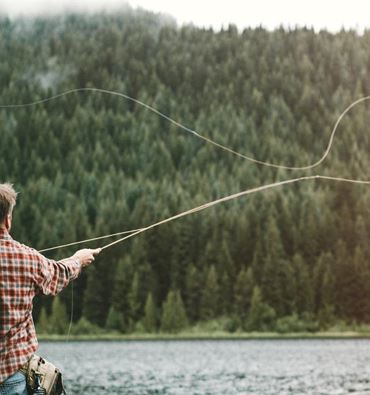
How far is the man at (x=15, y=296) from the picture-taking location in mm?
3156

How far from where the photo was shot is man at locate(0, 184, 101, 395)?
3156mm

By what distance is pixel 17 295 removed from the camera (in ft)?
10.5

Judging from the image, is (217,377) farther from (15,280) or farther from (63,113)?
(63,113)

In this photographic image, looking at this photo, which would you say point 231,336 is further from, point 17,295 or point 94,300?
point 17,295

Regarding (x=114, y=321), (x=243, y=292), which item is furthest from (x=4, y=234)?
(x=243, y=292)

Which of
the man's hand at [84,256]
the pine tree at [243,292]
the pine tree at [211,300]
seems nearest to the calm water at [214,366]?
the pine tree at [211,300]

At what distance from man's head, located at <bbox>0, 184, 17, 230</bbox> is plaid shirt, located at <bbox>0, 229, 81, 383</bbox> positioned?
4cm

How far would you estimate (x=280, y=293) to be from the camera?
2633 inches

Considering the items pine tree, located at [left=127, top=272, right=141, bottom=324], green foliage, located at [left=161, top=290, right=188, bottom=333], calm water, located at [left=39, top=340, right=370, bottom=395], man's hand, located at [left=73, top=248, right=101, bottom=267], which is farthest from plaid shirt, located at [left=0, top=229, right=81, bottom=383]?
pine tree, located at [left=127, top=272, right=141, bottom=324]

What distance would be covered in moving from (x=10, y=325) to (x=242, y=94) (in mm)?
113904

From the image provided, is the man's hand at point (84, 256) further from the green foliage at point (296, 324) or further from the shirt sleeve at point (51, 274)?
the green foliage at point (296, 324)

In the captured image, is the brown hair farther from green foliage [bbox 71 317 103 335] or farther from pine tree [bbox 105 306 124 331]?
pine tree [bbox 105 306 124 331]

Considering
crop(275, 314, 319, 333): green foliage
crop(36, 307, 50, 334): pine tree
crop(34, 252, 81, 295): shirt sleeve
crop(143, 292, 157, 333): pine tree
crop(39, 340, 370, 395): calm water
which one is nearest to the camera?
crop(34, 252, 81, 295): shirt sleeve

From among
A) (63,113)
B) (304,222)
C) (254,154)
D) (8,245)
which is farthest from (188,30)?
(8,245)
